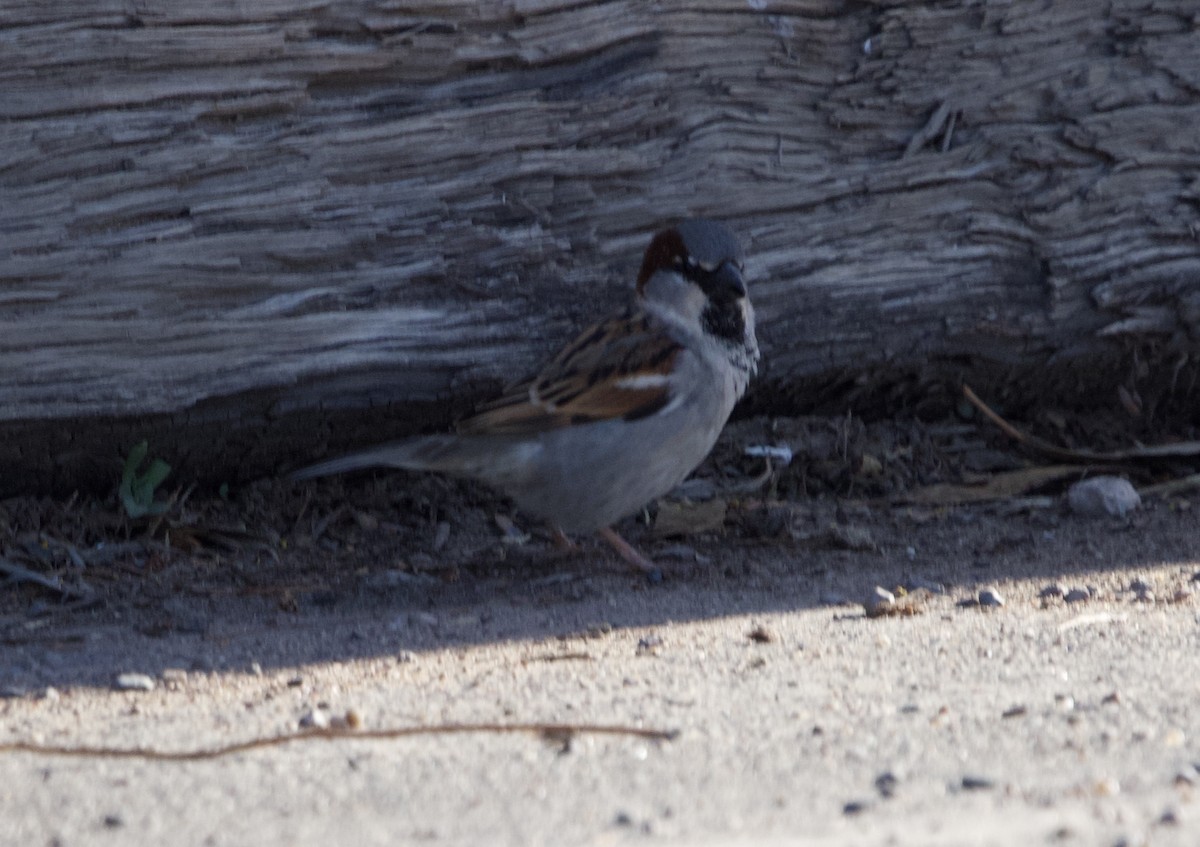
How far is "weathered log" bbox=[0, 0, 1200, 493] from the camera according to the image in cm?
417

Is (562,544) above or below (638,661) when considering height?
below

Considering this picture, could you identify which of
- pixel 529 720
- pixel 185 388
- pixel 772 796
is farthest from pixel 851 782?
pixel 185 388

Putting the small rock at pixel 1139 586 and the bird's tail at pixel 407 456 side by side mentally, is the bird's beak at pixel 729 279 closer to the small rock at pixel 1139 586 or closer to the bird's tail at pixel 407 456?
the bird's tail at pixel 407 456

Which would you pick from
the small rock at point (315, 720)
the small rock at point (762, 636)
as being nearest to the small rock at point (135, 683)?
the small rock at point (315, 720)

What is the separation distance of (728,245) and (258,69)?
1452 millimetres

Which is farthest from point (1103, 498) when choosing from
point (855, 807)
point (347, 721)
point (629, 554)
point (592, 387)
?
point (347, 721)

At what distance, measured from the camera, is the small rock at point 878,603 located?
3674mm

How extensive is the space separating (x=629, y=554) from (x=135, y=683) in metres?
1.75

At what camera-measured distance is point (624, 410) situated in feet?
14.7

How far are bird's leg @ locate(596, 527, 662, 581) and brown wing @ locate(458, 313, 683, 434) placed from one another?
391mm

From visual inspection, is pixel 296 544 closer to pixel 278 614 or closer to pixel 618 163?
pixel 278 614

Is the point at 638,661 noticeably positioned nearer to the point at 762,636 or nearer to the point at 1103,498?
the point at 762,636

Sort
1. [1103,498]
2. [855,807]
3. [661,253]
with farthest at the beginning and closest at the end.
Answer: [1103,498] < [661,253] < [855,807]

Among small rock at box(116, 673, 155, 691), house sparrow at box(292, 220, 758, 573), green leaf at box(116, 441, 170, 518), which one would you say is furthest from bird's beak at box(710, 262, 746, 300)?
small rock at box(116, 673, 155, 691)
